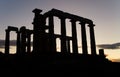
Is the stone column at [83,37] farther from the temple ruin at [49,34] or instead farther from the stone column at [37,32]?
the stone column at [37,32]

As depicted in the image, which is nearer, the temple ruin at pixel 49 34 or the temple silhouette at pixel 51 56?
the temple silhouette at pixel 51 56

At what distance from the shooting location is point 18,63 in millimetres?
17422

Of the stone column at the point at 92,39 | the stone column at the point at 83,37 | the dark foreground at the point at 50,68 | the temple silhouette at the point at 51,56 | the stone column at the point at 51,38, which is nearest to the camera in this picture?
the dark foreground at the point at 50,68

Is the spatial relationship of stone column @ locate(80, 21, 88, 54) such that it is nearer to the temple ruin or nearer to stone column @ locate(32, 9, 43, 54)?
the temple ruin

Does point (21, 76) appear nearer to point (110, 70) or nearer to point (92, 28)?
point (110, 70)

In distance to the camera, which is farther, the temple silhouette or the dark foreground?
the temple silhouette

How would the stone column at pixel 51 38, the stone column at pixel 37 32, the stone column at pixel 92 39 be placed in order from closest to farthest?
the stone column at pixel 37 32 < the stone column at pixel 51 38 < the stone column at pixel 92 39

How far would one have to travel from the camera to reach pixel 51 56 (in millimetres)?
20219

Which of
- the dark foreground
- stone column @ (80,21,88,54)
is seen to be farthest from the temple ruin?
the dark foreground

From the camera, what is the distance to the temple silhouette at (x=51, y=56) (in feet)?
54.0

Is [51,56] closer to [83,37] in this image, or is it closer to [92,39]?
[83,37]

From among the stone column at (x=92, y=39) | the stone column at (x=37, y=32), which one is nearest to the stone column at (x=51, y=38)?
the stone column at (x=37, y=32)

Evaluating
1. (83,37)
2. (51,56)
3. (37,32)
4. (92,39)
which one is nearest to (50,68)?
(51,56)

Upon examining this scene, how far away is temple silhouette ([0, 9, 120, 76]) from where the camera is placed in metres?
16.5
